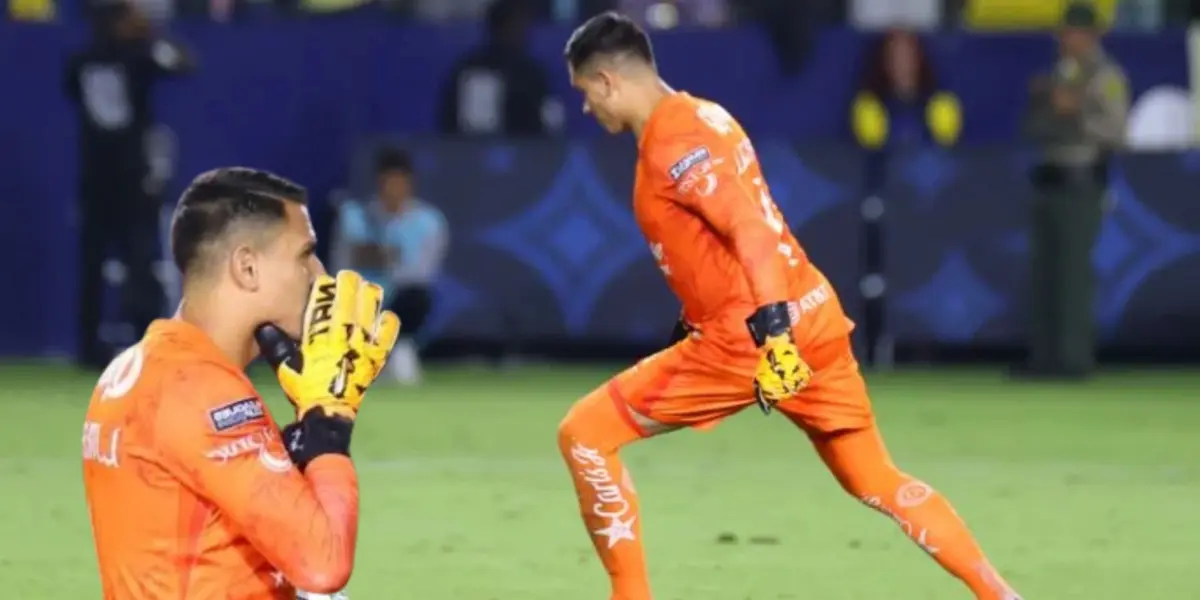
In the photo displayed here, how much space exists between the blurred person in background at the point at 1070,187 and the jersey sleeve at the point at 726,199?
9764mm

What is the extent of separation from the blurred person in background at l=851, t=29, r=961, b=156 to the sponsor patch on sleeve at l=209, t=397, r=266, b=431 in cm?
1309

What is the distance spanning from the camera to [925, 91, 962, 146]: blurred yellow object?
708 inches

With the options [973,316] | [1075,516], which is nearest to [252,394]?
[1075,516]

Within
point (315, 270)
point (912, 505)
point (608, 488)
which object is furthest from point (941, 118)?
point (315, 270)

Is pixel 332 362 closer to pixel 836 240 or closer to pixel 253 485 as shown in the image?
pixel 253 485

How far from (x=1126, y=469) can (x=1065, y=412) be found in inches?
113

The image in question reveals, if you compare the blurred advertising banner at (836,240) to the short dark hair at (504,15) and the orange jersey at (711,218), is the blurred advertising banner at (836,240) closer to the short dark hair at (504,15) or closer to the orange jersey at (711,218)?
the short dark hair at (504,15)

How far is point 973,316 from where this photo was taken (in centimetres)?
1752

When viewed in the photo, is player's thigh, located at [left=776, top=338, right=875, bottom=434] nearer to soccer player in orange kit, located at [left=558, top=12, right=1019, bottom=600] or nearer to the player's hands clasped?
soccer player in orange kit, located at [left=558, top=12, right=1019, bottom=600]

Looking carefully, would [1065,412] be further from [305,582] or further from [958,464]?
[305,582]

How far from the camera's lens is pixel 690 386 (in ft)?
25.4

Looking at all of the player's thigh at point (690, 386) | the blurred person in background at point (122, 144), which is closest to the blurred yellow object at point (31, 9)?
the blurred person in background at point (122, 144)

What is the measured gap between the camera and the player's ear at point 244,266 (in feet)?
16.7

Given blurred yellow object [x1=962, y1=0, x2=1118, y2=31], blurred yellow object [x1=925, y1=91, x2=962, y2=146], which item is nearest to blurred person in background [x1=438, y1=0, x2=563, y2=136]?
blurred yellow object [x1=925, y1=91, x2=962, y2=146]
